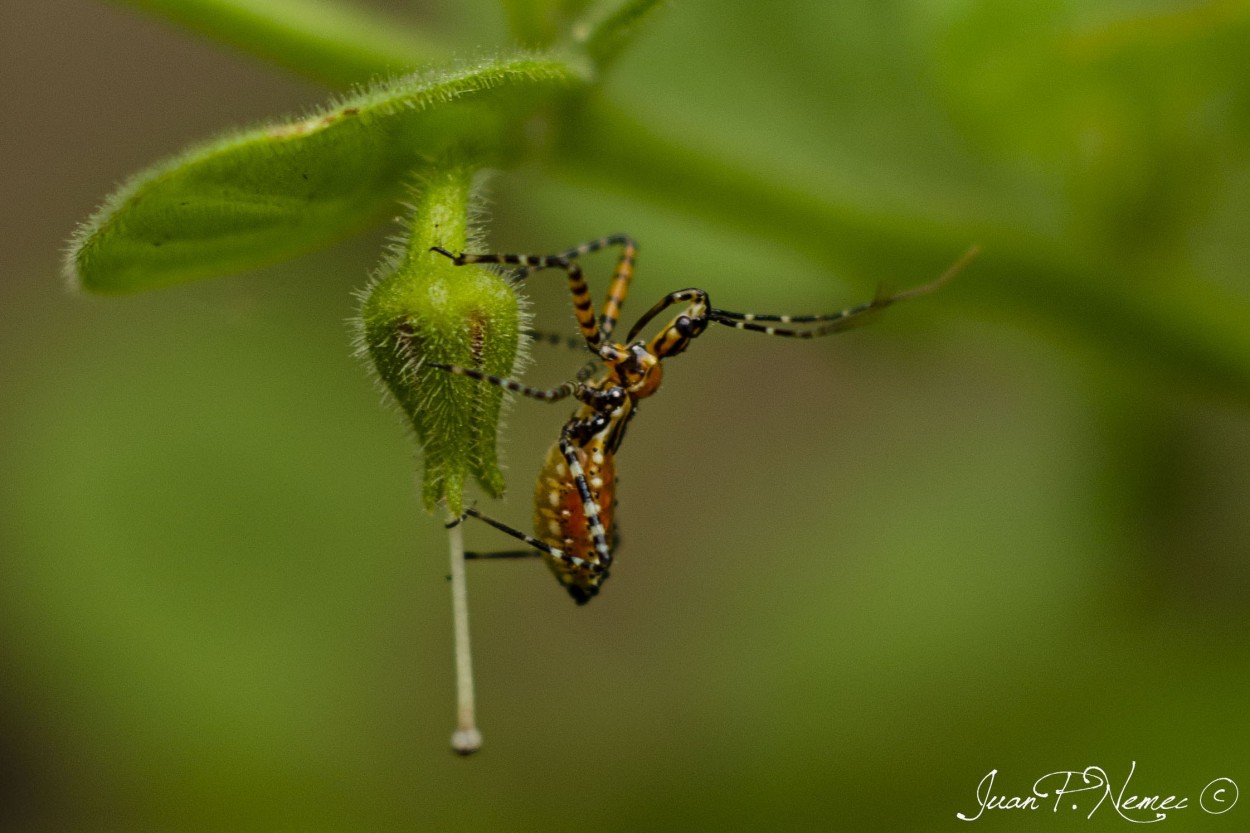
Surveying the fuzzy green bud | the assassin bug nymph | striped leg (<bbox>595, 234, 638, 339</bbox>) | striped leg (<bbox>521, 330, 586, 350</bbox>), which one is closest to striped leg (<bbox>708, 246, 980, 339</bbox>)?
the assassin bug nymph

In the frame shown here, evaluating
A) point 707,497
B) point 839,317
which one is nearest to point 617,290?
point 839,317

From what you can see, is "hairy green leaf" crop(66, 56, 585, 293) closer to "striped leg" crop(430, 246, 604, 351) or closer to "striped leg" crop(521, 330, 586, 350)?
"striped leg" crop(430, 246, 604, 351)

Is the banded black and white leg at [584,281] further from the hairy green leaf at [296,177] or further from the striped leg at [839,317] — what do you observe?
the hairy green leaf at [296,177]

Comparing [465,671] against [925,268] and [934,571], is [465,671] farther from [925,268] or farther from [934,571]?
[934,571]

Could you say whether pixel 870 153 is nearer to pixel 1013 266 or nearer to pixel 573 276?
pixel 1013 266

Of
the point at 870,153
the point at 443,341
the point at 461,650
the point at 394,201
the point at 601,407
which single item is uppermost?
the point at 870,153

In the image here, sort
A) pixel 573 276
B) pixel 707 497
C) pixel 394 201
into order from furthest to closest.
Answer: pixel 707 497 → pixel 573 276 → pixel 394 201

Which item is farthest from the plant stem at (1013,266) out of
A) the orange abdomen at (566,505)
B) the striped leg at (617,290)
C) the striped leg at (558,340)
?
the orange abdomen at (566,505)

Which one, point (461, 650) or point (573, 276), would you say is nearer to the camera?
point (461, 650)
